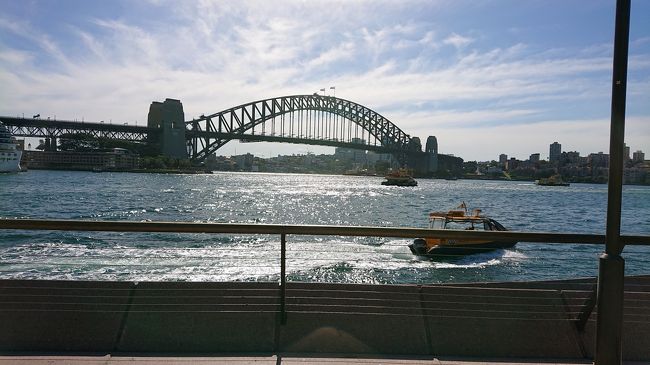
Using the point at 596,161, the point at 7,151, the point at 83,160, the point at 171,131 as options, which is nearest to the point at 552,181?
the point at 596,161

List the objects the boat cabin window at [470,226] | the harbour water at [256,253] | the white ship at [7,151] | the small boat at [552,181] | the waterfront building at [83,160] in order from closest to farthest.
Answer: the harbour water at [256,253], the boat cabin window at [470,226], the white ship at [7,151], the waterfront building at [83,160], the small boat at [552,181]

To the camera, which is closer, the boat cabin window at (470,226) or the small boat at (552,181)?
the boat cabin window at (470,226)

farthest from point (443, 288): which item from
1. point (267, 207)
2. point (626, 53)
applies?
point (267, 207)

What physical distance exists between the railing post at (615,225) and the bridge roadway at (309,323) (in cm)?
83

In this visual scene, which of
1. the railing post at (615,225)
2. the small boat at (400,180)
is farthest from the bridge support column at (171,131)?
the railing post at (615,225)

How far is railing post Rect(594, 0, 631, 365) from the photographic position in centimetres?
341

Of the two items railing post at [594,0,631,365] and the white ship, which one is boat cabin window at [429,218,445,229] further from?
the white ship

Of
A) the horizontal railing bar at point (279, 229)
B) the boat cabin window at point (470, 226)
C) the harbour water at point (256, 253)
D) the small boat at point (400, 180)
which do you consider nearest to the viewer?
the horizontal railing bar at point (279, 229)

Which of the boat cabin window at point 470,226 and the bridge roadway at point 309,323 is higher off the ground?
the bridge roadway at point 309,323

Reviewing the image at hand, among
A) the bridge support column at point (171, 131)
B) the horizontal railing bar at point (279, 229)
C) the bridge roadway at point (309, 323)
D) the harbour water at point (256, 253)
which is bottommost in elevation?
the harbour water at point (256, 253)

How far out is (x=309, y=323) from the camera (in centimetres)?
451

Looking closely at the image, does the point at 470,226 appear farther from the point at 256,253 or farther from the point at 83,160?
the point at 83,160

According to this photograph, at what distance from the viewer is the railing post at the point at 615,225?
3.41 m

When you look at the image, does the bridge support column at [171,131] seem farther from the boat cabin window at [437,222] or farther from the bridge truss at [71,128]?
the boat cabin window at [437,222]
